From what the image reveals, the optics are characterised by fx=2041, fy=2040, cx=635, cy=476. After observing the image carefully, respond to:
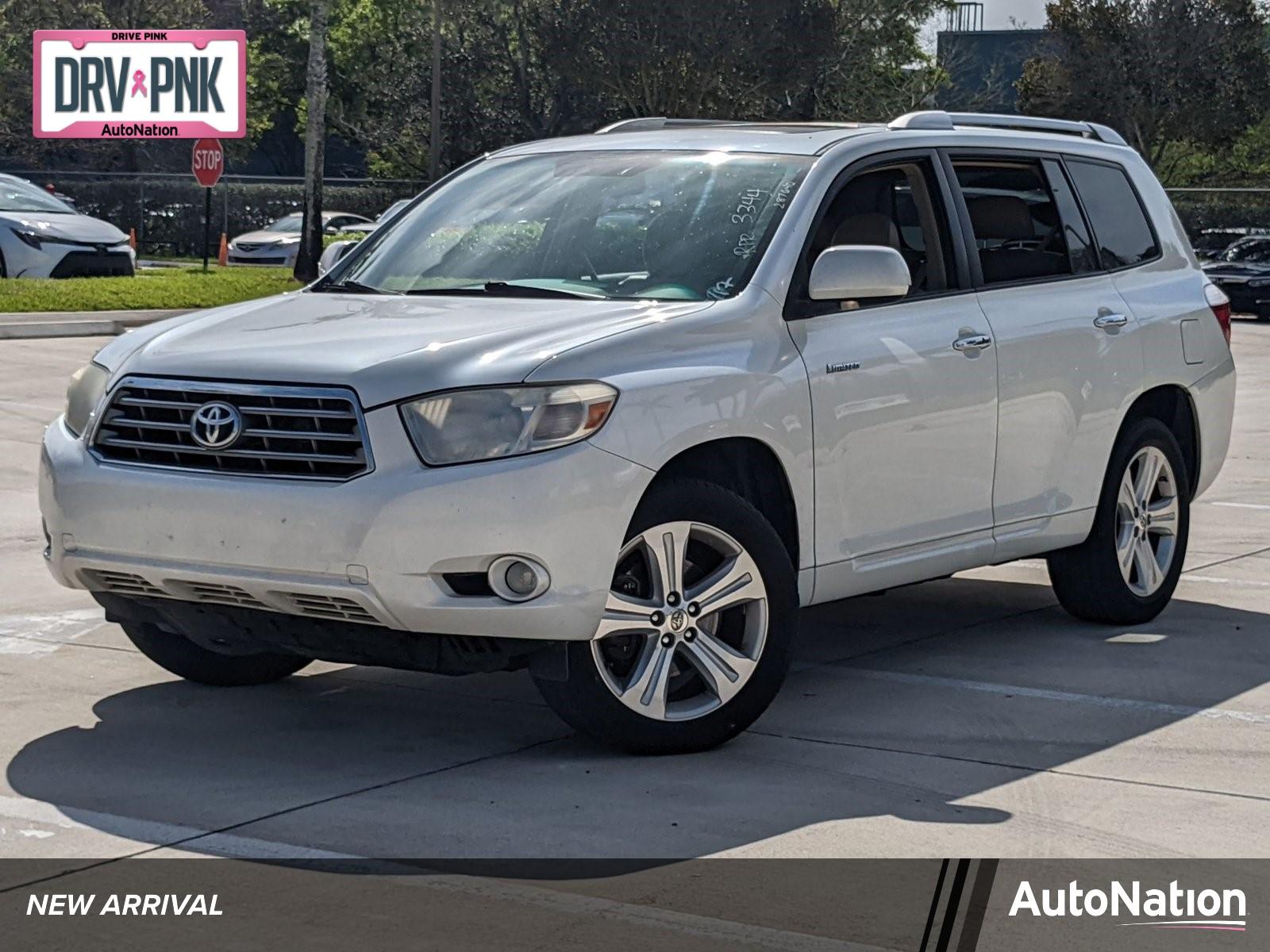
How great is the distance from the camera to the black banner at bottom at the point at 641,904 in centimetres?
434

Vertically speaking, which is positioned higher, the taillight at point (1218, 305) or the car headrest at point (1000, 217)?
the car headrest at point (1000, 217)

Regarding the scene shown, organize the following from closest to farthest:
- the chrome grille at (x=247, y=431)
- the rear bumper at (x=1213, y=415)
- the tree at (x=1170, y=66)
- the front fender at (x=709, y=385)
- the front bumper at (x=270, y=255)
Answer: the chrome grille at (x=247, y=431), the front fender at (x=709, y=385), the rear bumper at (x=1213, y=415), the front bumper at (x=270, y=255), the tree at (x=1170, y=66)

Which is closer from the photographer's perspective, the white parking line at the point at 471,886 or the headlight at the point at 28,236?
the white parking line at the point at 471,886

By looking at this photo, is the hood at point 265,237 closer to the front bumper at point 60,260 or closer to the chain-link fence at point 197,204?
the chain-link fence at point 197,204

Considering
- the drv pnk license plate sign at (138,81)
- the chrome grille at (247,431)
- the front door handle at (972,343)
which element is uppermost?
the drv pnk license plate sign at (138,81)

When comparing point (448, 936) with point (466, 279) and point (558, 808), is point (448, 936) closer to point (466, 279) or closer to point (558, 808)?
point (558, 808)

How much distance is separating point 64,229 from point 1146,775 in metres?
20.7

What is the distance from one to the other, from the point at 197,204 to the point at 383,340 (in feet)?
126

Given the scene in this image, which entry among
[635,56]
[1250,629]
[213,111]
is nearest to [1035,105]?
[635,56]

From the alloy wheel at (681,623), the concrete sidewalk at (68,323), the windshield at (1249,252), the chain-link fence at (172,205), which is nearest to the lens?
the alloy wheel at (681,623)

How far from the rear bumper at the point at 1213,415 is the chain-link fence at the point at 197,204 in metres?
30.4

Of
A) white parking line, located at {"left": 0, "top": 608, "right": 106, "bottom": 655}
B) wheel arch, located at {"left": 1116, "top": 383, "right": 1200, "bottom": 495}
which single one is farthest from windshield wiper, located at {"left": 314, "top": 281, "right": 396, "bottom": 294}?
wheel arch, located at {"left": 1116, "top": 383, "right": 1200, "bottom": 495}

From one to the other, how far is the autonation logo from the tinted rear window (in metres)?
3.78

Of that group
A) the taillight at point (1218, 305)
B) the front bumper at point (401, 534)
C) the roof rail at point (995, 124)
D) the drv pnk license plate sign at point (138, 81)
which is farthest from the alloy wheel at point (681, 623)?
the drv pnk license plate sign at point (138, 81)
